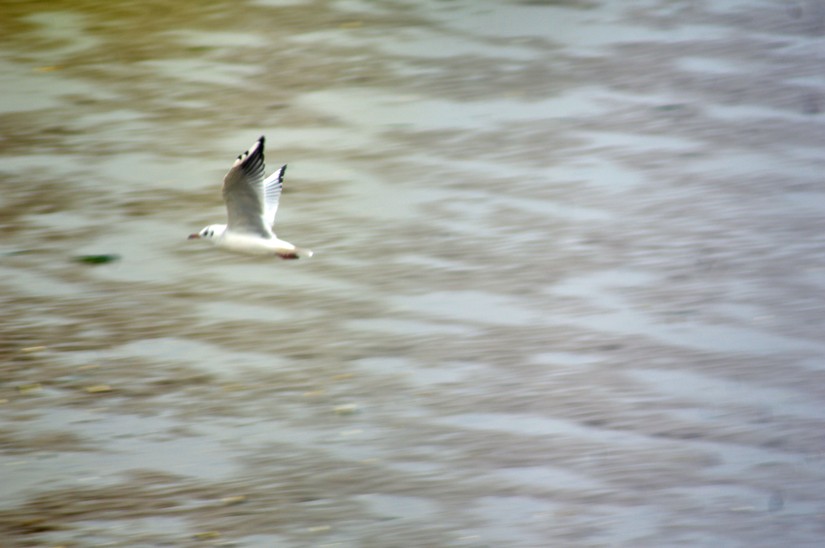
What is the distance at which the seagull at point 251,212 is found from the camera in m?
4.16

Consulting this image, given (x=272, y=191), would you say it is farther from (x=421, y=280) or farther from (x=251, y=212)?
(x=421, y=280)

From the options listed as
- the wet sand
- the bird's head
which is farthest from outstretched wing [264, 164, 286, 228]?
the wet sand

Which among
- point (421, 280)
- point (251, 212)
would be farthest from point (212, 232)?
point (421, 280)

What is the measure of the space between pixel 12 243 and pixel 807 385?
298 cm

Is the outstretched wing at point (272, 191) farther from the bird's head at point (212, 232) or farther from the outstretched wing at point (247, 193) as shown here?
the bird's head at point (212, 232)

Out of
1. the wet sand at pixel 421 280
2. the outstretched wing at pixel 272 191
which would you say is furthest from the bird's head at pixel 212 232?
the wet sand at pixel 421 280

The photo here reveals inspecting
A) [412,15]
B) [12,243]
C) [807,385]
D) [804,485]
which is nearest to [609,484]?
[804,485]

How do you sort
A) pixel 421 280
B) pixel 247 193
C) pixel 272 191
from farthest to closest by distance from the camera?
1. pixel 421 280
2. pixel 272 191
3. pixel 247 193

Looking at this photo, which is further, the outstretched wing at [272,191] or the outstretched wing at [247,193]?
the outstretched wing at [272,191]

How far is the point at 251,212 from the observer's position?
4281mm

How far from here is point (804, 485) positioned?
148 inches

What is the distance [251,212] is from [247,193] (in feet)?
0.27

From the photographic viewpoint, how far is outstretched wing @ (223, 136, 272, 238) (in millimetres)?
4121

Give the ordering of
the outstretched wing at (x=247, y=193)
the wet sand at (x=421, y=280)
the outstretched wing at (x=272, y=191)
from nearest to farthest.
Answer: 1. the wet sand at (x=421, y=280)
2. the outstretched wing at (x=247, y=193)
3. the outstretched wing at (x=272, y=191)
